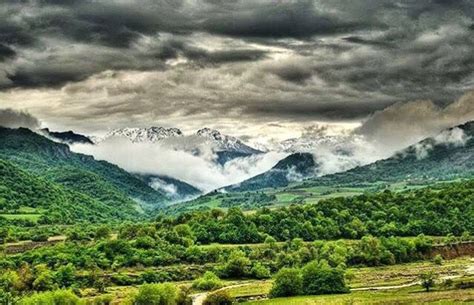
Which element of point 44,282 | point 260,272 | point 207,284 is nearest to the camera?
point 44,282

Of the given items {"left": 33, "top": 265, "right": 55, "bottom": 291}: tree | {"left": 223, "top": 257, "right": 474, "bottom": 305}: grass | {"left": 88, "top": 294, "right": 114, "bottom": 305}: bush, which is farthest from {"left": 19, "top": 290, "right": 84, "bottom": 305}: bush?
A: {"left": 223, "top": 257, "right": 474, "bottom": 305}: grass

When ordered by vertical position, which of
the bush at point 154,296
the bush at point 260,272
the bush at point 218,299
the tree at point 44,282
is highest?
the tree at point 44,282

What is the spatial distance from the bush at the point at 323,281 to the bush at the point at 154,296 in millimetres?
31399

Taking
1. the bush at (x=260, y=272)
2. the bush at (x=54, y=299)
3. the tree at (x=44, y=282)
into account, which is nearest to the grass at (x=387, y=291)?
the bush at (x=260, y=272)

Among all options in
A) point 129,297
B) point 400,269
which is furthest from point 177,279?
point 400,269

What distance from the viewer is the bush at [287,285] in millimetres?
150750

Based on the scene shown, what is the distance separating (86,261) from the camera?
195375 millimetres

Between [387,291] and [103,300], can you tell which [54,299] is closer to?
[103,300]

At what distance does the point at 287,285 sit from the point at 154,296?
102 feet

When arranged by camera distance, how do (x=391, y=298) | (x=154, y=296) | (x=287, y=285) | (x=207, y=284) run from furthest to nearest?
(x=207, y=284) → (x=287, y=285) → (x=154, y=296) → (x=391, y=298)

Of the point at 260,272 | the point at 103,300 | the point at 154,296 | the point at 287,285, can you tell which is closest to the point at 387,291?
the point at 287,285

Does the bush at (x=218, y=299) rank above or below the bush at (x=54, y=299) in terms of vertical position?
below

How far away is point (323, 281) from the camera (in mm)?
150250

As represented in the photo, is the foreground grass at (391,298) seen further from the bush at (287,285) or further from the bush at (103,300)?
the bush at (103,300)
